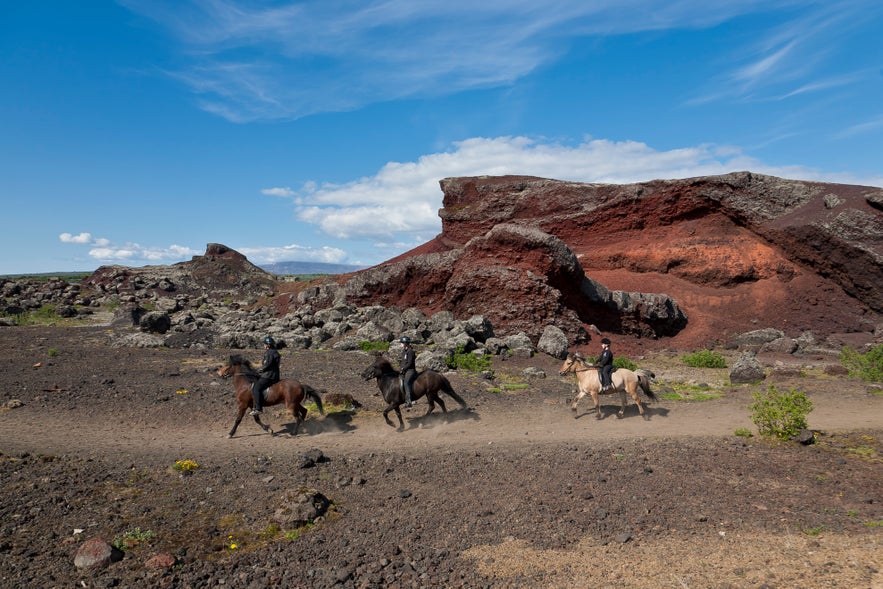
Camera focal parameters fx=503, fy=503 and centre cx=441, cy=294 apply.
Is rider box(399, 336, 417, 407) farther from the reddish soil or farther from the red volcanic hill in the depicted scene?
the red volcanic hill

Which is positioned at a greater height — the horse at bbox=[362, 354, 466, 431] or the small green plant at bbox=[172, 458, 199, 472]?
the horse at bbox=[362, 354, 466, 431]

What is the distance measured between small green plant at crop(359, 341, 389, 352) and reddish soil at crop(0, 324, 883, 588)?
29.8 ft

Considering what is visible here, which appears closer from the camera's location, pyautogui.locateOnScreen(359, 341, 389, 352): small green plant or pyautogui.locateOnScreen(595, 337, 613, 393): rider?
pyautogui.locateOnScreen(595, 337, 613, 393): rider

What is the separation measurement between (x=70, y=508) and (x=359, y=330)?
19234 millimetres

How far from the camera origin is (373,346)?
83.9ft

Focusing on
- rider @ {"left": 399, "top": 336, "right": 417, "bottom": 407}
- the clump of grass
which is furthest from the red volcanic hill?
rider @ {"left": 399, "top": 336, "right": 417, "bottom": 407}

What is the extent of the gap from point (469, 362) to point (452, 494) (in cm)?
1199

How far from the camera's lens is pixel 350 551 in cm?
714

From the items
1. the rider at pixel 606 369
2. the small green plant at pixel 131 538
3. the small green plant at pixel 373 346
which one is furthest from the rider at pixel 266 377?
the small green plant at pixel 373 346

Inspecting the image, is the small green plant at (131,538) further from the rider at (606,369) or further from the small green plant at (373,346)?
the small green plant at (373,346)

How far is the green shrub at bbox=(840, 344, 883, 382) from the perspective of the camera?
57.5 feet

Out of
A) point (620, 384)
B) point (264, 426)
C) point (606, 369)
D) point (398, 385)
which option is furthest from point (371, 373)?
point (620, 384)

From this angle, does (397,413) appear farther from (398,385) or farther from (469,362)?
(469,362)

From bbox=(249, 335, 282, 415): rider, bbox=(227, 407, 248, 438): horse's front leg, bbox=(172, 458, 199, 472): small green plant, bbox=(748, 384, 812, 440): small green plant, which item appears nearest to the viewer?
bbox=(172, 458, 199, 472): small green plant
